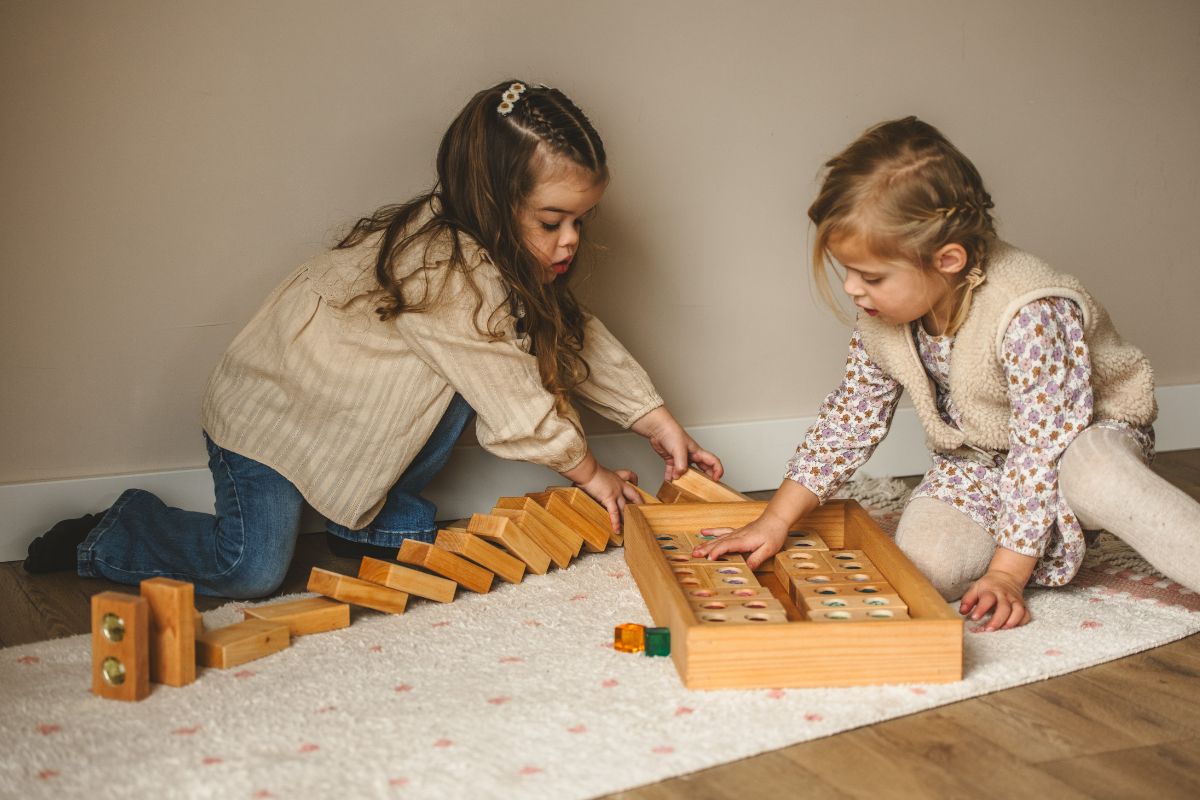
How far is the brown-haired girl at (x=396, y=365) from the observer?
1.31 metres

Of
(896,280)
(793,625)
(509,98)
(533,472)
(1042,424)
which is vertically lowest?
(533,472)

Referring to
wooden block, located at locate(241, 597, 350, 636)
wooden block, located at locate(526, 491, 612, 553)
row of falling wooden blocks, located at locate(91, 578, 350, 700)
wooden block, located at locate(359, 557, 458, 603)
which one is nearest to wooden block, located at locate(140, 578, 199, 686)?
row of falling wooden blocks, located at locate(91, 578, 350, 700)

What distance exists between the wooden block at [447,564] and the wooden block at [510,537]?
1.6 inches

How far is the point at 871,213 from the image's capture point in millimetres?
1103

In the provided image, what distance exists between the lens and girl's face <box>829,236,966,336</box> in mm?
1126

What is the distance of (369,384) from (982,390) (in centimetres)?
66

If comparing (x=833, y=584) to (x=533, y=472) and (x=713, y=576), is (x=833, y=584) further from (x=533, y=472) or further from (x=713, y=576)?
(x=533, y=472)

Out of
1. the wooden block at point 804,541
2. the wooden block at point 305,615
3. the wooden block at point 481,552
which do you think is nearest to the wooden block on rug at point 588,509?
the wooden block at point 481,552

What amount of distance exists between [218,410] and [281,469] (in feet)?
0.36

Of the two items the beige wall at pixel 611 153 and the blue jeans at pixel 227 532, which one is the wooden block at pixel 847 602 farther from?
the beige wall at pixel 611 153

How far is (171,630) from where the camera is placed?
979mm

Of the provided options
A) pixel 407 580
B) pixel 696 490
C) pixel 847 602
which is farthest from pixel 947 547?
pixel 407 580

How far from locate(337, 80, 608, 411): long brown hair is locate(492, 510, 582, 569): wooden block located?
0.47ft

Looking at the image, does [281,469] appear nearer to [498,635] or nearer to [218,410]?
[218,410]
